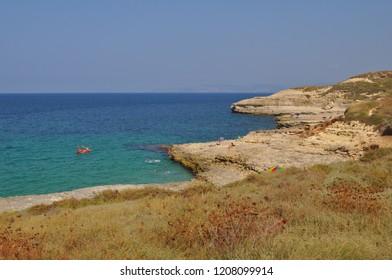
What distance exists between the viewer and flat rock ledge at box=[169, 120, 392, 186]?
2645 centimetres

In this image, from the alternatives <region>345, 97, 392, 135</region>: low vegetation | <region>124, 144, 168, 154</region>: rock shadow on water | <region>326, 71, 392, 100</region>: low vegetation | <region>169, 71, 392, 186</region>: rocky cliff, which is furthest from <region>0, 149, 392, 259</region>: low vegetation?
<region>326, 71, 392, 100</region>: low vegetation

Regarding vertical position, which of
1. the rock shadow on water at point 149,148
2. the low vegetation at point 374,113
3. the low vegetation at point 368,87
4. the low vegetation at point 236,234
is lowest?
the rock shadow on water at point 149,148

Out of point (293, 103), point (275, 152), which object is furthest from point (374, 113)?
point (293, 103)

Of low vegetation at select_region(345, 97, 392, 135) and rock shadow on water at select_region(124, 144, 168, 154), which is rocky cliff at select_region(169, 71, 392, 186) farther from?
rock shadow on water at select_region(124, 144, 168, 154)

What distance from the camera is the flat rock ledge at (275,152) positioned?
26.5 m

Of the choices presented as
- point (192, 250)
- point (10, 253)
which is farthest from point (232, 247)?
point (10, 253)

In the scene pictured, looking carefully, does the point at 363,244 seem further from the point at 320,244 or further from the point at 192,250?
the point at 192,250

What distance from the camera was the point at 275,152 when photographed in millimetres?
29750

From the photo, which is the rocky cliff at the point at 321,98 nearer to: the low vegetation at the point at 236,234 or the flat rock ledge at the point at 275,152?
the flat rock ledge at the point at 275,152

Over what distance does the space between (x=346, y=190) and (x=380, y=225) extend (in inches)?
118

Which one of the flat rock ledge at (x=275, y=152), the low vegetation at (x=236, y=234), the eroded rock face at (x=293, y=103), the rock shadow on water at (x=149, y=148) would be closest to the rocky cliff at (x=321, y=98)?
the eroded rock face at (x=293, y=103)

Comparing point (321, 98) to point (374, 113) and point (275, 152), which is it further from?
point (275, 152)

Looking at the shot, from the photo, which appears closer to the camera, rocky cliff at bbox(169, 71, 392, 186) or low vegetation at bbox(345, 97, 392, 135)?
rocky cliff at bbox(169, 71, 392, 186)

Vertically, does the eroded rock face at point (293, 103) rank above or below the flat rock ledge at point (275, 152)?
above
